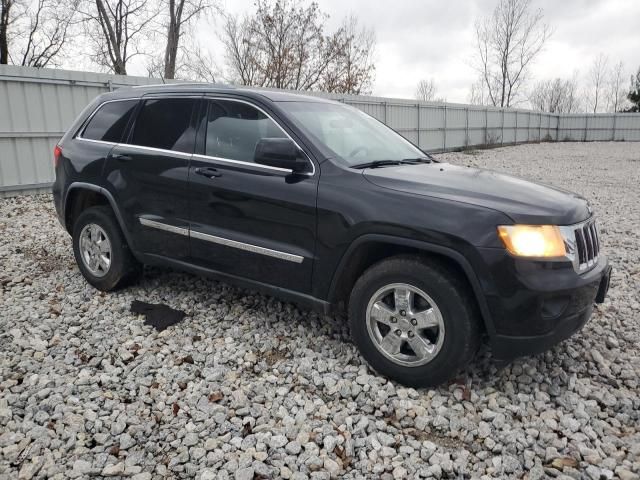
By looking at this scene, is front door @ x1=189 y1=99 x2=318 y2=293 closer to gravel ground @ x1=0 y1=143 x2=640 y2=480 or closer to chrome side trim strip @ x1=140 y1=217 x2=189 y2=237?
chrome side trim strip @ x1=140 y1=217 x2=189 y2=237

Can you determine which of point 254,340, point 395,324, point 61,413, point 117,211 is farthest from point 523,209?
point 117,211

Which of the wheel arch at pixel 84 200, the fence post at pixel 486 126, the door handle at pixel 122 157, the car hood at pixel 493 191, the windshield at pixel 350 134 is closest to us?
the car hood at pixel 493 191

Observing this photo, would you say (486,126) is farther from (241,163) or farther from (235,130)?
(241,163)

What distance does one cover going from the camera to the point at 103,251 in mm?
4668

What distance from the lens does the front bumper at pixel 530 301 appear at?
110 inches

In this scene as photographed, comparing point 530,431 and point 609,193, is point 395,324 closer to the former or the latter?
point 530,431

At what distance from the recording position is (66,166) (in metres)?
4.79

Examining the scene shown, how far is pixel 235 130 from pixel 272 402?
1969 mm

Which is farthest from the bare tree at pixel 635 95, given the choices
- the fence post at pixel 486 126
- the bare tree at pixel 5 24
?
the bare tree at pixel 5 24

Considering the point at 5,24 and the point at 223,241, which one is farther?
the point at 5,24

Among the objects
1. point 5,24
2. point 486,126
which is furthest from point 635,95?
point 5,24

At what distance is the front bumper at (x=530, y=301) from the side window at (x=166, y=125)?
2497 millimetres

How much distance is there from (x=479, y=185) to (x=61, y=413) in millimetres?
2809

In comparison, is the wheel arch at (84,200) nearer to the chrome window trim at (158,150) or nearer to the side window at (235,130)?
the chrome window trim at (158,150)
